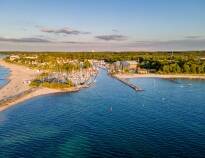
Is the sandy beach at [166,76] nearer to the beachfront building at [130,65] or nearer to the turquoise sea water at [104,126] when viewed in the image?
the beachfront building at [130,65]

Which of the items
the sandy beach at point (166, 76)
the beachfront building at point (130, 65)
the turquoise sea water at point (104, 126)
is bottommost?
the turquoise sea water at point (104, 126)

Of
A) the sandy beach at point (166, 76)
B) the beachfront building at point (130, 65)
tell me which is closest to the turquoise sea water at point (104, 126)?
the sandy beach at point (166, 76)

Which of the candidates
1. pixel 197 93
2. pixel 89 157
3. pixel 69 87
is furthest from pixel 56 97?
pixel 89 157

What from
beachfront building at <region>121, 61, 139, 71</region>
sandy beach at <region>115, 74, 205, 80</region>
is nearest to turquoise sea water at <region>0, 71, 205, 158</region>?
sandy beach at <region>115, 74, 205, 80</region>

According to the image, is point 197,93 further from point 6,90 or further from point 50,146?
point 50,146

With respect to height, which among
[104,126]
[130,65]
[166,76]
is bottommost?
[104,126]

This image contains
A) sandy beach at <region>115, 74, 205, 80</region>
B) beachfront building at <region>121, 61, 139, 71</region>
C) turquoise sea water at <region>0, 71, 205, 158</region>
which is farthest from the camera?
beachfront building at <region>121, 61, 139, 71</region>

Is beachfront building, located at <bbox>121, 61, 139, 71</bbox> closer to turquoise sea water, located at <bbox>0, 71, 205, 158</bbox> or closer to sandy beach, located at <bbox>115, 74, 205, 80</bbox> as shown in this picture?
sandy beach, located at <bbox>115, 74, 205, 80</bbox>

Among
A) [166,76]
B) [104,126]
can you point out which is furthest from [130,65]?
[104,126]

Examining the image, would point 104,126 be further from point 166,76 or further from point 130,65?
point 130,65
